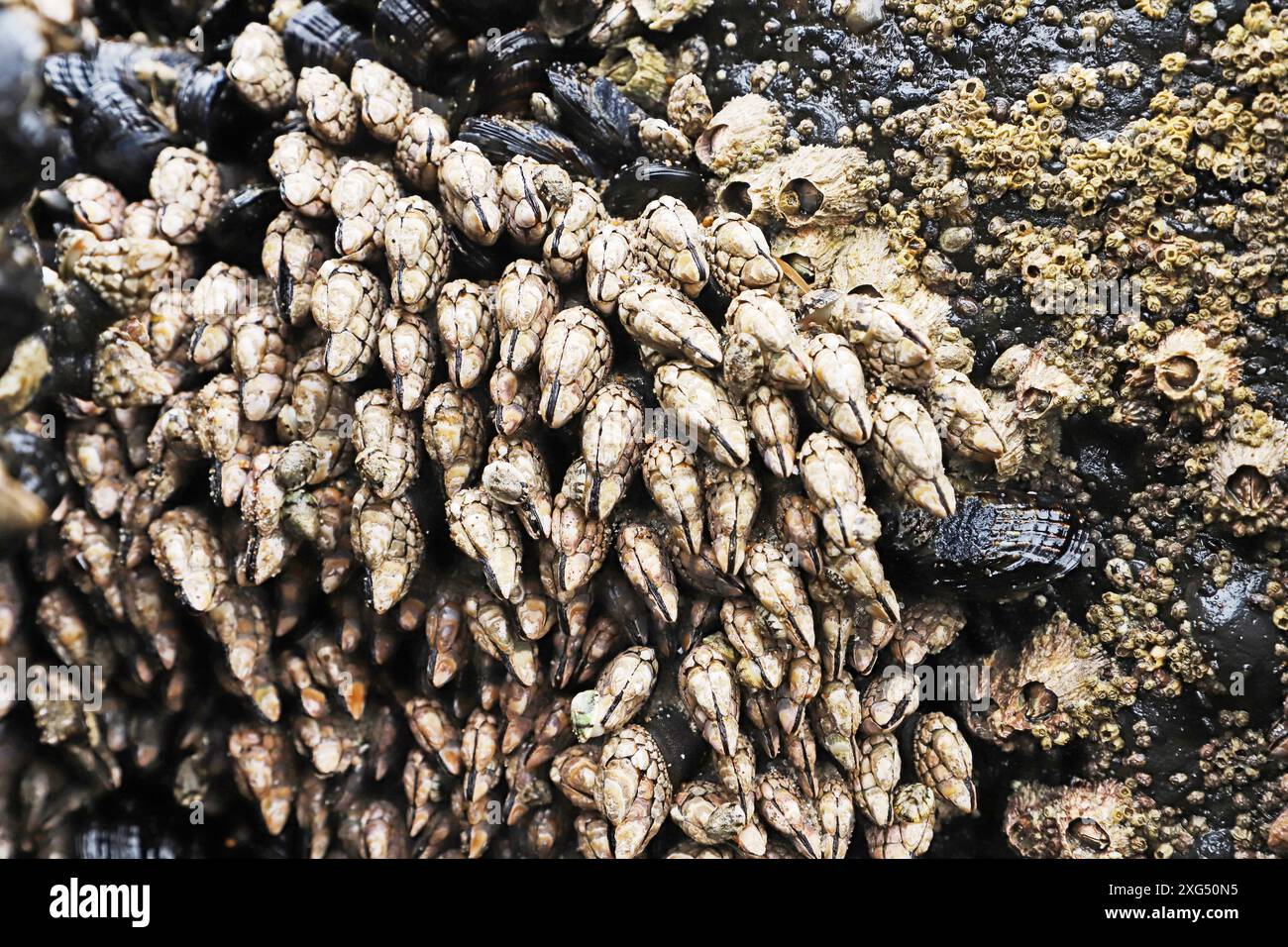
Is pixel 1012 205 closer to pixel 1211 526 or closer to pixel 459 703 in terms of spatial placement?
pixel 1211 526

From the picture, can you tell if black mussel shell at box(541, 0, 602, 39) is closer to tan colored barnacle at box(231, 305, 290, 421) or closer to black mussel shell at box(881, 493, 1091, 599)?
tan colored barnacle at box(231, 305, 290, 421)

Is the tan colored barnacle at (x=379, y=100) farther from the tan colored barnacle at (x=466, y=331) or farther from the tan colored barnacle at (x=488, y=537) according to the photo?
the tan colored barnacle at (x=488, y=537)

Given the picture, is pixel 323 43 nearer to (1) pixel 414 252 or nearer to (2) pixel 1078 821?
(1) pixel 414 252

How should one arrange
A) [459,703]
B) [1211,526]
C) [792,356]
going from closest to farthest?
1. [792,356]
2. [1211,526]
3. [459,703]

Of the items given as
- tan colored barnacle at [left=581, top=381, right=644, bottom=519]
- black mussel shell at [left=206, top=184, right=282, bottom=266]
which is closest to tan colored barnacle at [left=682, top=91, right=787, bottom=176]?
tan colored barnacle at [left=581, top=381, right=644, bottom=519]

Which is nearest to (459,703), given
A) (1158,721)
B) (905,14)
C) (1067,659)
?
(1067,659)
